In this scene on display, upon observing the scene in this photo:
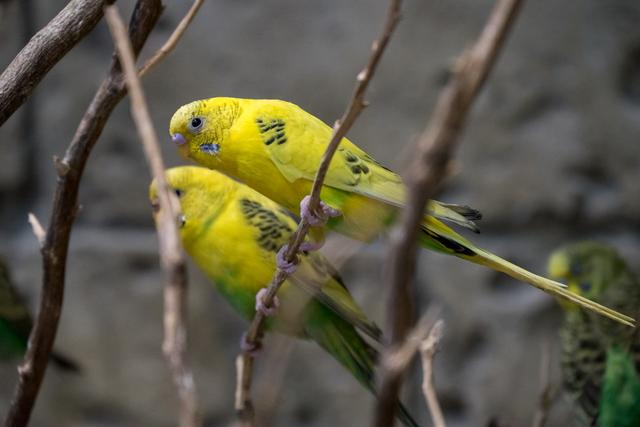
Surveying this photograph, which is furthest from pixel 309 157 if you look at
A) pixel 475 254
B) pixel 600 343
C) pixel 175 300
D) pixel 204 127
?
pixel 600 343

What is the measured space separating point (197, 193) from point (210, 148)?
40cm

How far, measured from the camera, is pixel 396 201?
1033mm

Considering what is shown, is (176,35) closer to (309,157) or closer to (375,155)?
(309,157)

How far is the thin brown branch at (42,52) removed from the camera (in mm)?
886

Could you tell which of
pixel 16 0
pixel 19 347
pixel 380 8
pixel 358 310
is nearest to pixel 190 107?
pixel 358 310

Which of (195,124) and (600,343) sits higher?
(195,124)

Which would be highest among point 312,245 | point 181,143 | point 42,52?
point 42,52

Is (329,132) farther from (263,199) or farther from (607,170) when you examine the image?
(607,170)

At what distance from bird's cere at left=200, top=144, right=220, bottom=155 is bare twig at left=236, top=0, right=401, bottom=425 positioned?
18 centimetres

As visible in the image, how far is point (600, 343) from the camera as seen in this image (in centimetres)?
164

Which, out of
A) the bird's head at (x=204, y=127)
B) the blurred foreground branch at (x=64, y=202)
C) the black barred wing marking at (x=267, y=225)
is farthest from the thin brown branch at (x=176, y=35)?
the black barred wing marking at (x=267, y=225)

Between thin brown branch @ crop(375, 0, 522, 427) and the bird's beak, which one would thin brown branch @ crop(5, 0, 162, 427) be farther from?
thin brown branch @ crop(375, 0, 522, 427)

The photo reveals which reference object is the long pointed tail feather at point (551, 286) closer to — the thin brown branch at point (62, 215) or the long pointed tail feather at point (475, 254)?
the long pointed tail feather at point (475, 254)

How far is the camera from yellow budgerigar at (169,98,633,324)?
1058 millimetres
